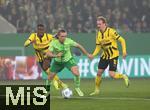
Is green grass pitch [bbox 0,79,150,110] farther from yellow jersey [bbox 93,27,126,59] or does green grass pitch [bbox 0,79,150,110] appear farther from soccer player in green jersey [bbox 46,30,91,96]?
yellow jersey [bbox 93,27,126,59]

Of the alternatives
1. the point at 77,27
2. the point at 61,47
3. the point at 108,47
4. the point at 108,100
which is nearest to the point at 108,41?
the point at 108,47

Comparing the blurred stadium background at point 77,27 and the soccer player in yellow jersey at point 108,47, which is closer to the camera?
the soccer player in yellow jersey at point 108,47

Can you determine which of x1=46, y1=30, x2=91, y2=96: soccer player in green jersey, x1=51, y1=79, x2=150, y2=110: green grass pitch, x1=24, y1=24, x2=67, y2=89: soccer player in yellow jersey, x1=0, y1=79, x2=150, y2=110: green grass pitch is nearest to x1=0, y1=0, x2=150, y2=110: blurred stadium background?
x1=0, y1=79, x2=150, y2=110: green grass pitch

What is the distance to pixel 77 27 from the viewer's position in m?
32.2

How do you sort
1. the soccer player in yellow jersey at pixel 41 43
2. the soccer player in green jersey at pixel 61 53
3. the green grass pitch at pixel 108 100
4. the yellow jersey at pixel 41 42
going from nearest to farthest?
the green grass pitch at pixel 108 100, the soccer player in green jersey at pixel 61 53, the soccer player in yellow jersey at pixel 41 43, the yellow jersey at pixel 41 42

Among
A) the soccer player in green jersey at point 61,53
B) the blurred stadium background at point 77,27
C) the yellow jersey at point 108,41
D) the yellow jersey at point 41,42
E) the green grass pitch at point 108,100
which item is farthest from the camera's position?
the blurred stadium background at point 77,27

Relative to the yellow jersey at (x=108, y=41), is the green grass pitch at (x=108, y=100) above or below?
below

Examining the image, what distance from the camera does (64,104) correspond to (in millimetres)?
17234

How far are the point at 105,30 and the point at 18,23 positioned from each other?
40.6 feet

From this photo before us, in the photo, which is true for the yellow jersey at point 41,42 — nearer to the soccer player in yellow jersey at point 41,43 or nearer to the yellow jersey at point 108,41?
the soccer player in yellow jersey at point 41,43

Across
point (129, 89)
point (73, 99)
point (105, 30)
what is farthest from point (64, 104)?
point (129, 89)

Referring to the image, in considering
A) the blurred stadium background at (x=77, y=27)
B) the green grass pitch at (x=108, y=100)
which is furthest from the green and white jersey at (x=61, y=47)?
the blurred stadium background at (x=77, y=27)

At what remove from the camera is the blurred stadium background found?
30297mm

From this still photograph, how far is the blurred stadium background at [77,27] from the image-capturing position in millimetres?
30297
